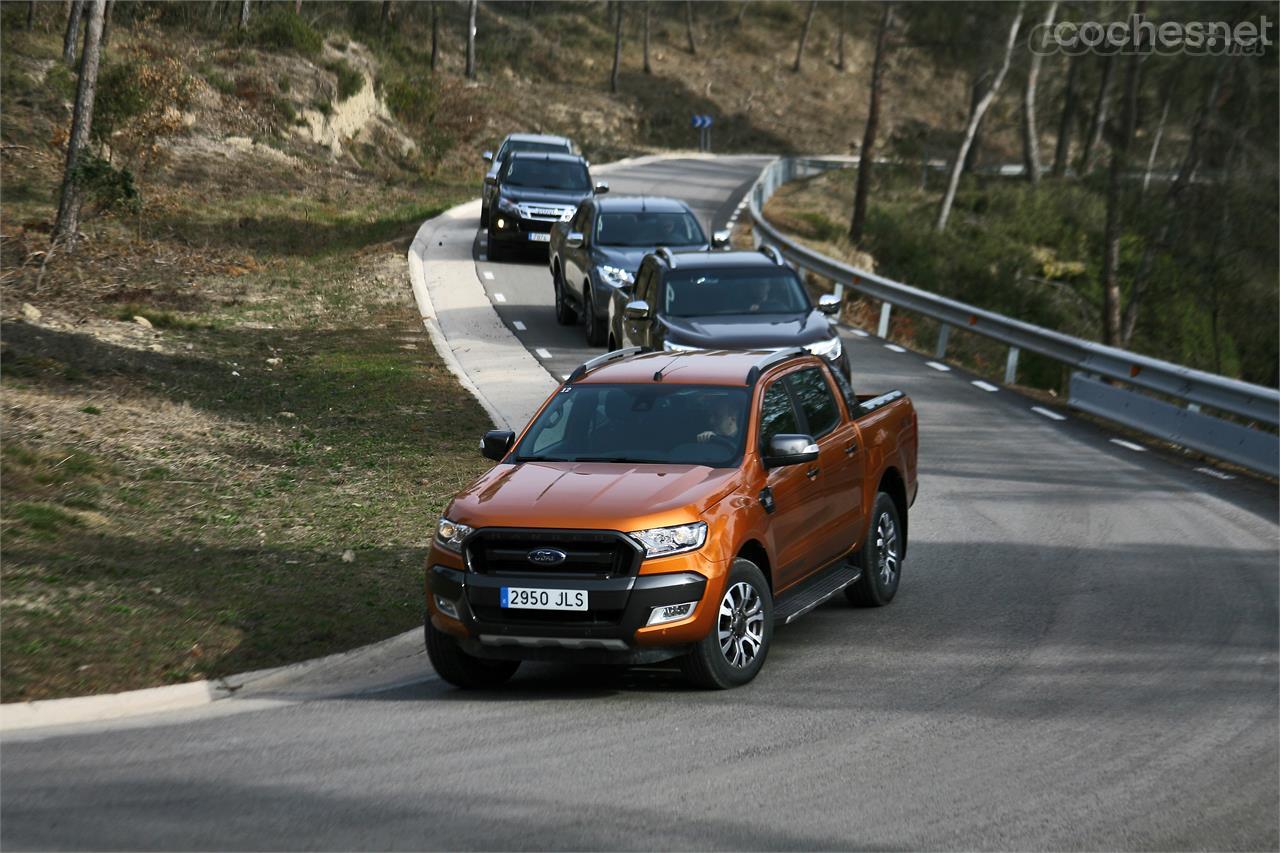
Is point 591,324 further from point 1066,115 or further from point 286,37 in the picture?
point 1066,115

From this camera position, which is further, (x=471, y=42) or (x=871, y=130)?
(x=471, y=42)

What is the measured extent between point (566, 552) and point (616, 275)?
537 inches

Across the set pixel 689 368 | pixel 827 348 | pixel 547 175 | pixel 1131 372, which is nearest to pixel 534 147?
pixel 547 175

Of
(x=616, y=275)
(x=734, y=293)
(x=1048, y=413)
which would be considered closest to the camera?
(x=734, y=293)

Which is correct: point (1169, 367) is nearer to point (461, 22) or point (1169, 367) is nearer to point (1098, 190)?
point (1098, 190)

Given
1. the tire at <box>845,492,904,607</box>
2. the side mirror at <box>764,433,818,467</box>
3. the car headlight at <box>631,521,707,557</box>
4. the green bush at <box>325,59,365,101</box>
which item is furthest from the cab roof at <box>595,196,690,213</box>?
the green bush at <box>325,59,365,101</box>

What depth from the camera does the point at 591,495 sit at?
797 cm

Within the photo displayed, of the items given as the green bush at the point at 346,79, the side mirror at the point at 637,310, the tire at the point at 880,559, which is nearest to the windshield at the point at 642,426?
the tire at the point at 880,559

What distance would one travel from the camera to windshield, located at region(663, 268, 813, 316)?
655 inches

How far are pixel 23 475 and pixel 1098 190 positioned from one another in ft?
183

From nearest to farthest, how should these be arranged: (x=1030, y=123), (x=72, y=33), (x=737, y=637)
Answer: (x=737, y=637) < (x=72, y=33) < (x=1030, y=123)

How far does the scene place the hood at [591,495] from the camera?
7.72m

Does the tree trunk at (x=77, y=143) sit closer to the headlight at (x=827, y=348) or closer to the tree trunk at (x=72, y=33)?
the headlight at (x=827, y=348)

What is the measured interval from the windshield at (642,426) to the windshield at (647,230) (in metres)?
12.9
